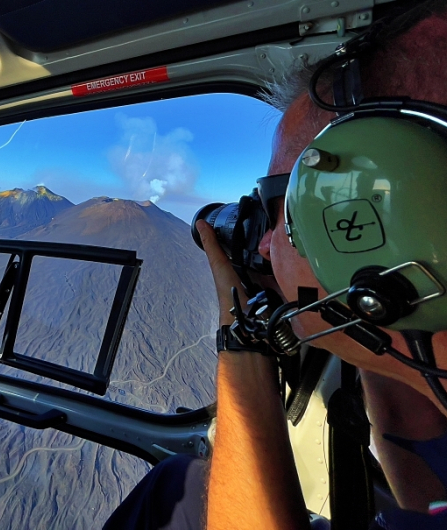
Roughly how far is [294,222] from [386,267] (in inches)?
5.0

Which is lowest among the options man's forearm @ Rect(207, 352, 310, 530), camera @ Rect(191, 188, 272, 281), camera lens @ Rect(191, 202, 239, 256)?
man's forearm @ Rect(207, 352, 310, 530)

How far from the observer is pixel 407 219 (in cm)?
37

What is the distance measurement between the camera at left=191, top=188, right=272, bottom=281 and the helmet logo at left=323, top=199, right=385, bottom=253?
280mm

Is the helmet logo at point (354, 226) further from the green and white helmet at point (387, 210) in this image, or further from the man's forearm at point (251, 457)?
the man's forearm at point (251, 457)

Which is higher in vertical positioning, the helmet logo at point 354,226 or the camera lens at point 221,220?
the camera lens at point 221,220

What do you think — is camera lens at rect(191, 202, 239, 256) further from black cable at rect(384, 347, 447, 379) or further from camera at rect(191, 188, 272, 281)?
black cable at rect(384, 347, 447, 379)

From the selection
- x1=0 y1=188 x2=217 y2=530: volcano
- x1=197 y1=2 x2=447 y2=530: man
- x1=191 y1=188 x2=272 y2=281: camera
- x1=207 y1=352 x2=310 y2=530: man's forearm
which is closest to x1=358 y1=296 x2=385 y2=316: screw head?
x1=197 y1=2 x2=447 y2=530: man

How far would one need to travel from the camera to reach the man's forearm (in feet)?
2.52

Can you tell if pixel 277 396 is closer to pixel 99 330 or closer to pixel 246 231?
pixel 246 231

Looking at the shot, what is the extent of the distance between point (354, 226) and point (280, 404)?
0.61m

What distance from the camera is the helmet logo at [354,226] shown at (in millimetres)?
390

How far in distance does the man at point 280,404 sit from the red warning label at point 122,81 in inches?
24.5

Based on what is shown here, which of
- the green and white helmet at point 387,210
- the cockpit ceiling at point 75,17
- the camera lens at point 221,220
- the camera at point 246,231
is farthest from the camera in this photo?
the cockpit ceiling at point 75,17

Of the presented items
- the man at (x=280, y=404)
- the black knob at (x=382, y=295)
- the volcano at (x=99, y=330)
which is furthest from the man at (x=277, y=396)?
the volcano at (x=99, y=330)
